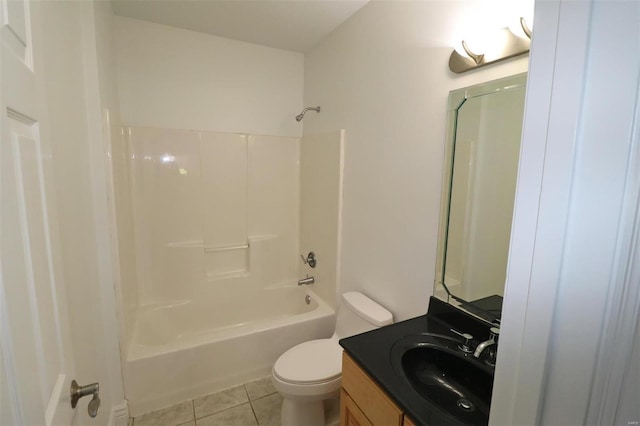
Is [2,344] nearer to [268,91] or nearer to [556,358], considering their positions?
[556,358]

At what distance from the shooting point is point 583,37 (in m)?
0.34

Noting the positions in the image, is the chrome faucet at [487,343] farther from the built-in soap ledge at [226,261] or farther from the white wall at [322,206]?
the built-in soap ledge at [226,261]

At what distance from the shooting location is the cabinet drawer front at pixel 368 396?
0.95 metres

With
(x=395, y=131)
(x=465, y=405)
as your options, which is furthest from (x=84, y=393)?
(x=395, y=131)

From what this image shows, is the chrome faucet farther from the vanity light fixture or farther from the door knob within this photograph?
the door knob

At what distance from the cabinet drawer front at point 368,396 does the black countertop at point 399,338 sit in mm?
39

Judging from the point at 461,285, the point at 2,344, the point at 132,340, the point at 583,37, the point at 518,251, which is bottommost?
the point at 132,340

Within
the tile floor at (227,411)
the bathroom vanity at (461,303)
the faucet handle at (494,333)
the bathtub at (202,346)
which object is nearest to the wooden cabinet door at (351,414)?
the bathroom vanity at (461,303)

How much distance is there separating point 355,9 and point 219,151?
60.4 inches

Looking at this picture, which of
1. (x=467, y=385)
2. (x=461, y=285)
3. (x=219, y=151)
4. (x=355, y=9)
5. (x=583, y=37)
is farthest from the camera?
(x=219, y=151)

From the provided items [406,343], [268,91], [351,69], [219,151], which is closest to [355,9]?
[351,69]

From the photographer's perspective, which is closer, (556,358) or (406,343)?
(556,358)

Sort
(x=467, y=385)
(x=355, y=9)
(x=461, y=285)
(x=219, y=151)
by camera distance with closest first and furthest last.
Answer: (x=467, y=385), (x=461, y=285), (x=355, y=9), (x=219, y=151)

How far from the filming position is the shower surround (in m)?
1.93
